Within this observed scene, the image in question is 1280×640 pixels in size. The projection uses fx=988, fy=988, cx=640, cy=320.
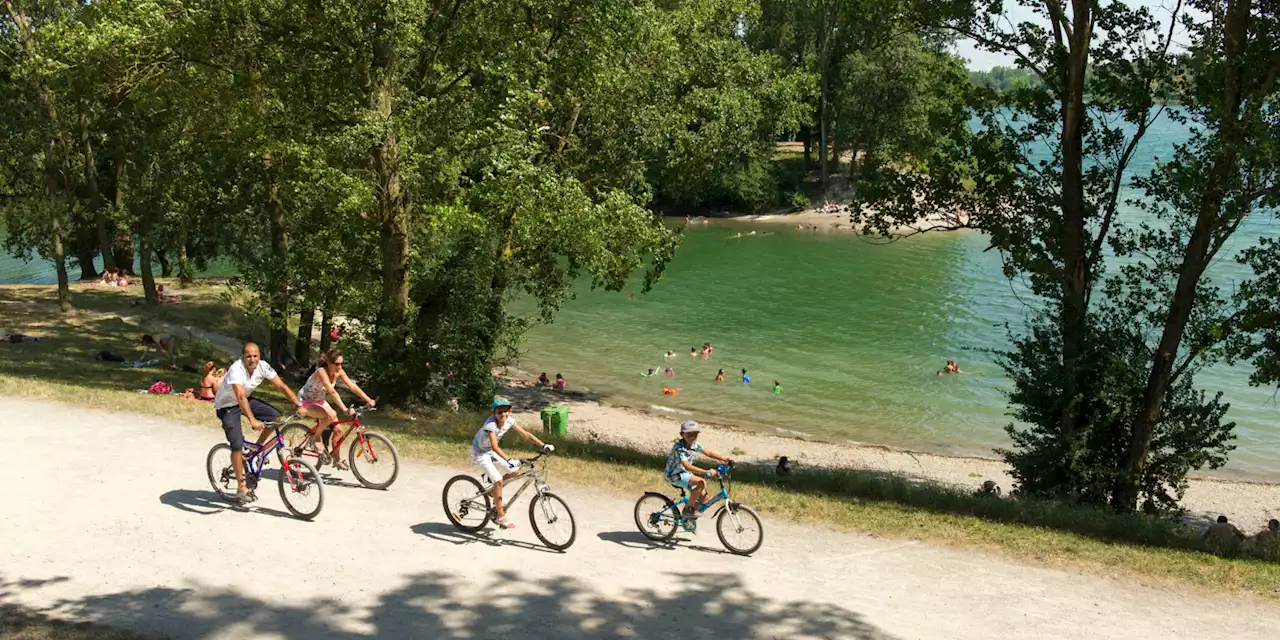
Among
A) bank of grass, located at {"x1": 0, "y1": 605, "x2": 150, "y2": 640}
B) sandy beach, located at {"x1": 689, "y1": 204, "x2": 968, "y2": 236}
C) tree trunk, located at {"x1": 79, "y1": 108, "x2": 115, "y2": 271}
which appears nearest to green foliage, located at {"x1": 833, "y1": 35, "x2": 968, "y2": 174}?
sandy beach, located at {"x1": 689, "y1": 204, "x2": 968, "y2": 236}

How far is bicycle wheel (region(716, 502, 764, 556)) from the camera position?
36.4 feet

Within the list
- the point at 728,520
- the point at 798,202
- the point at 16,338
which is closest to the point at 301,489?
the point at 728,520

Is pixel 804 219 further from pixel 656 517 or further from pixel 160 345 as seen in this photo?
pixel 656 517

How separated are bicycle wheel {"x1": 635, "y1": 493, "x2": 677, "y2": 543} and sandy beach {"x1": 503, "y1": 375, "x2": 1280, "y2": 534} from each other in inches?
404

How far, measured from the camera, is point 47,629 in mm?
7941

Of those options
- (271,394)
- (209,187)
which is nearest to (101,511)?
(271,394)

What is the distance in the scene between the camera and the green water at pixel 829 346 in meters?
30.2

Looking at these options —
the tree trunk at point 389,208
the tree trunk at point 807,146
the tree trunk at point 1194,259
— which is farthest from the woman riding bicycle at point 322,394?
the tree trunk at point 807,146

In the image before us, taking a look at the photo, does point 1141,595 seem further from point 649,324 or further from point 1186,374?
point 649,324

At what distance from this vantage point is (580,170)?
2352cm

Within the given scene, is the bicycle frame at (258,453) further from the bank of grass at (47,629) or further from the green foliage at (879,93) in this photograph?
the green foliage at (879,93)

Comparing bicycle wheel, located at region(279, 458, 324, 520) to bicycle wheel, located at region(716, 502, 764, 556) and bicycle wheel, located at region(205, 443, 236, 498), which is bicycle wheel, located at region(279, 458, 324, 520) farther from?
bicycle wheel, located at region(716, 502, 764, 556)

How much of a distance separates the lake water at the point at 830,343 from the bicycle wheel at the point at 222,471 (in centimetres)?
1832

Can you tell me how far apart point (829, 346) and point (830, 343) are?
499 millimetres
